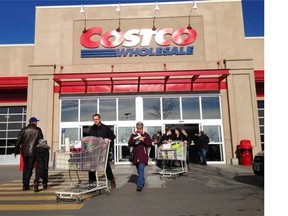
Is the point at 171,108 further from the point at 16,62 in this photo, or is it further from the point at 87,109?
the point at 16,62

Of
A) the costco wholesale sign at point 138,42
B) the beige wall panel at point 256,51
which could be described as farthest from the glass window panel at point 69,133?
the beige wall panel at point 256,51

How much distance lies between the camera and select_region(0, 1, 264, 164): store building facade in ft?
53.8

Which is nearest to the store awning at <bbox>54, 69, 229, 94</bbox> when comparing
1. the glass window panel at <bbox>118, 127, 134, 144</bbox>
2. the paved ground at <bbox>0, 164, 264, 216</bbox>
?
the glass window panel at <bbox>118, 127, 134, 144</bbox>

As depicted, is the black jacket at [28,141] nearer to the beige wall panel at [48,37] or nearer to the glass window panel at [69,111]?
the glass window panel at [69,111]

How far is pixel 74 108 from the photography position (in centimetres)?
1686

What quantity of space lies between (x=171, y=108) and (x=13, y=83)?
925 cm

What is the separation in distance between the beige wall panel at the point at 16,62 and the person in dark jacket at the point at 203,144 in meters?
11.6

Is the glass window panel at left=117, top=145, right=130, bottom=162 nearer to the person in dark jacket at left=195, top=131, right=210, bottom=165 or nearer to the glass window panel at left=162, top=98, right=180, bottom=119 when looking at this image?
the glass window panel at left=162, top=98, right=180, bottom=119

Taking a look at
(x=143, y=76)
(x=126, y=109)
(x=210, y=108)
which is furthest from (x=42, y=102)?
(x=210, y=108)

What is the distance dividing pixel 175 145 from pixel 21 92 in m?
11.5

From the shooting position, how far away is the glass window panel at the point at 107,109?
16750 mm

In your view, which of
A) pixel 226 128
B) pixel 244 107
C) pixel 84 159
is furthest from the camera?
pixel 226 128

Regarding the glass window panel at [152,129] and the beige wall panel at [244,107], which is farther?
the glass window panel at [152,129]

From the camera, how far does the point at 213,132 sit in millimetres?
16500
